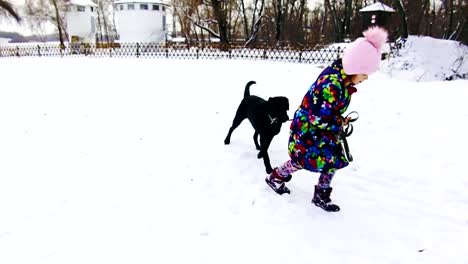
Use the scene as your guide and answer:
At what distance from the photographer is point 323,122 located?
2930 mm

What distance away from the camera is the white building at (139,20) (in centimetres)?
2877

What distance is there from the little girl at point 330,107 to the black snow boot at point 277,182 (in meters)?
0.35

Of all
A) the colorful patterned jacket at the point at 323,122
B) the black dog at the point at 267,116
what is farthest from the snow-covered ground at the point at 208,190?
the colorful patterned jacket at the point at 323,122

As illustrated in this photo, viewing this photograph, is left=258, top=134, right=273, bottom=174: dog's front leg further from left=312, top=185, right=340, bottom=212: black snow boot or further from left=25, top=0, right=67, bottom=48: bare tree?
left=25, top=0, right=67, bottom=48: bare tree

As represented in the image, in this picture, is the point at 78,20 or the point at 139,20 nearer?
the point at 139,20

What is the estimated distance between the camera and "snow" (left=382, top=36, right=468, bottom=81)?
33.3 feet

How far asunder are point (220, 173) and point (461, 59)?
1016 cm

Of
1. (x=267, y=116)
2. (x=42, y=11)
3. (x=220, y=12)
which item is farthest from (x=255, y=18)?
(x=42, y=11)

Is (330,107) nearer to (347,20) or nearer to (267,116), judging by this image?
(267,116)

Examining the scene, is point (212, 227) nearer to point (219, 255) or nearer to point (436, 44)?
point (219, 255)

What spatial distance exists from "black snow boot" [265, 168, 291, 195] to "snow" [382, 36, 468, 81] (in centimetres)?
848

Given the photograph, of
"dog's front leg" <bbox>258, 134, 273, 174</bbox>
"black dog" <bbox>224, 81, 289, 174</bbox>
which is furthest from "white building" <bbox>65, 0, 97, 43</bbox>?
"dog's front leg" <bbox>258, 134, 273, 174</bbox>

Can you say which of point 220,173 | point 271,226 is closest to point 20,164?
point 220,173

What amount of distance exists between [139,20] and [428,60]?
2521cm
